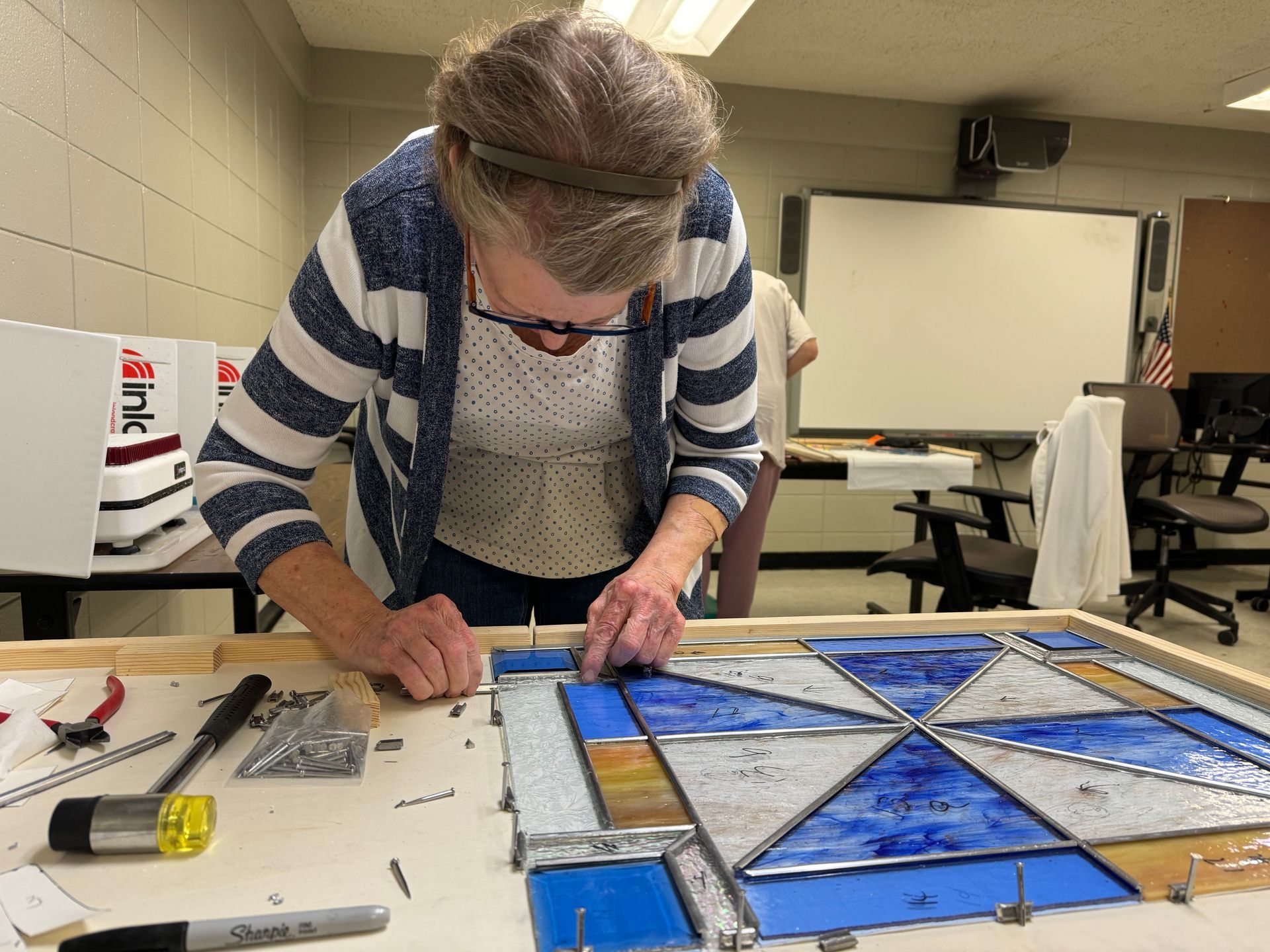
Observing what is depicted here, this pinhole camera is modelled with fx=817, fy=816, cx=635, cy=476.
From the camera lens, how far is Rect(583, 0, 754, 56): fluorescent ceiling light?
308cm

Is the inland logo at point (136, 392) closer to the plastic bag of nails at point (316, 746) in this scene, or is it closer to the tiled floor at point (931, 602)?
the plastic bag of nails at point (316, 746)

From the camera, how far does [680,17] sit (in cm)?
323

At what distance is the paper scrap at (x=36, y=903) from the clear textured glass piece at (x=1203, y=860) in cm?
67

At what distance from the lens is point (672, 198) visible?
74 cm

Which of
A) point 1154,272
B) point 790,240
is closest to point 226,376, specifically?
point 790,240

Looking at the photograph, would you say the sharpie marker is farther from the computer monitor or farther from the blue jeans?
the computer monitor

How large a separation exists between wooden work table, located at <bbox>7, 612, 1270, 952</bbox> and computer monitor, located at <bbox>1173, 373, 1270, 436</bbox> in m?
4.58

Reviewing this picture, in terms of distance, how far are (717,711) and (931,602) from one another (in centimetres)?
385

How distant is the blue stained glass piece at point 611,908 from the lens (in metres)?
0.48

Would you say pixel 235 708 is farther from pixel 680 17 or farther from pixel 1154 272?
pixel 1154 272

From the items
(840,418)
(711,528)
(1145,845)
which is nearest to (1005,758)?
(1145,845)

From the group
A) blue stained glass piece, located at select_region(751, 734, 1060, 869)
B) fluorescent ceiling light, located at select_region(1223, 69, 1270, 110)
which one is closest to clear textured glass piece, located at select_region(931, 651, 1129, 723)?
blue stained glass piece, located at select_region(751, 734, 1060, 869)

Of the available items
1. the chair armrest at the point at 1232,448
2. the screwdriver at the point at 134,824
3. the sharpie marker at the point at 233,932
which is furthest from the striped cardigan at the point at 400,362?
the chair armrest at the point at 1232,448

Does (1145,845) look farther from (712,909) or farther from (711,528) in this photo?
(711,528)
